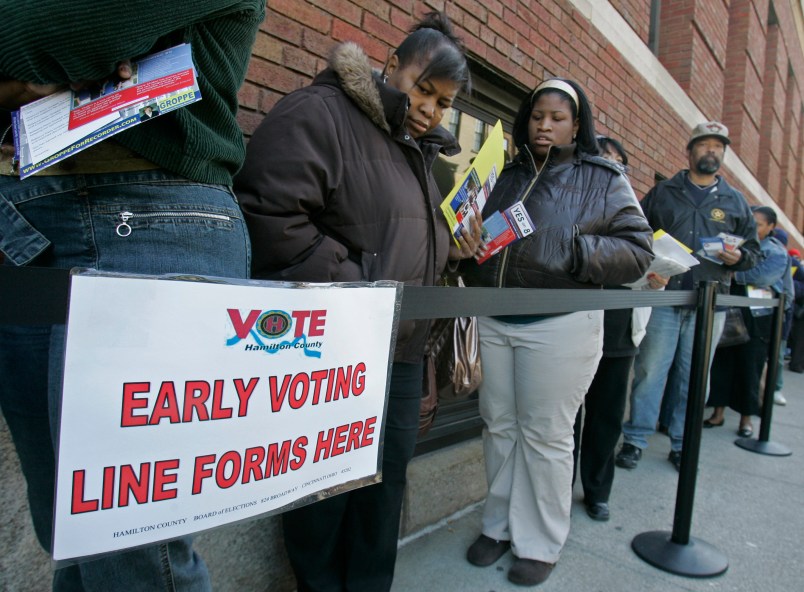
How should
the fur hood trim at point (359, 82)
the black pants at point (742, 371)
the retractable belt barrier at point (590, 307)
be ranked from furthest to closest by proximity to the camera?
the black pants at point (742, 371) → the fur hood trim at point (359, 82) → the retractable belt barrier at point (590, 307)

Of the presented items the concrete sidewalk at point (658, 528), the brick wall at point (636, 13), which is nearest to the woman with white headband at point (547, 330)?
the concrete sidewalk at point (658, 528)

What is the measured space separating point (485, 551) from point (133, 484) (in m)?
1.91

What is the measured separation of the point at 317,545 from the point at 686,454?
1.59 metres

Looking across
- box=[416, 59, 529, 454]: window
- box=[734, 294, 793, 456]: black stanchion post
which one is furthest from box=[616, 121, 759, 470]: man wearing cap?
box=[416, 59, 529, 454]: window

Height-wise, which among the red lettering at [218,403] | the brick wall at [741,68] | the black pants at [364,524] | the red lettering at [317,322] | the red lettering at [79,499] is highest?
the brick wall at [741,68]

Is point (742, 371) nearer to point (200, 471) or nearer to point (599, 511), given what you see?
point (599, 511)

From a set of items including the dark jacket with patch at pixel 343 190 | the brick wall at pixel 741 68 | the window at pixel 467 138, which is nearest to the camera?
the dark jacket with patch at pixel 343 190

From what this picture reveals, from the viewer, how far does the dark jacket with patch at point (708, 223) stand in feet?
12.9

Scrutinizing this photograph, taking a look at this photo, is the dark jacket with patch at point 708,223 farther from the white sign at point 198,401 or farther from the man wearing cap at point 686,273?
the white sign at point 198,401

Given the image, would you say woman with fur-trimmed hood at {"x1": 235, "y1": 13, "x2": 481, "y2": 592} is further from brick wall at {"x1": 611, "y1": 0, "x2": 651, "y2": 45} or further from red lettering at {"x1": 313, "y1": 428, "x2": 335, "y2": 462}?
brick wall at {"x1": 611, "y1": 0, "x2": 651, "y2": 45}

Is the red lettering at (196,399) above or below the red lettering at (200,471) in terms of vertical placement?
above

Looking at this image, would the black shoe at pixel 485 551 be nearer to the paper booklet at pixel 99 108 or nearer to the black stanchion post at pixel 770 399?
the paper booklet at pixel 99 108

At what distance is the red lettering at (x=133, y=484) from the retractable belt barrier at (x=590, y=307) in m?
0.23

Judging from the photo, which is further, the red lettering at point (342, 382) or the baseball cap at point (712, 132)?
the baseball cap at point (712, 132)
